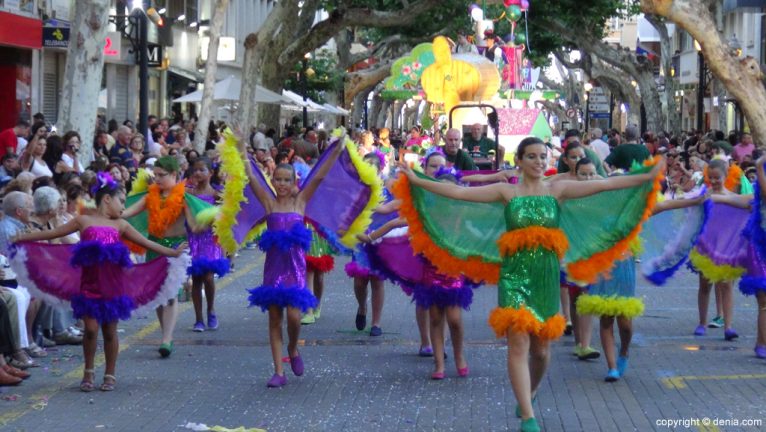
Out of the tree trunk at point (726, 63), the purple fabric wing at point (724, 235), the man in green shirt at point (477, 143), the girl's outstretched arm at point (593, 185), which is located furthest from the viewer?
the tree trunk at point (726, 63)

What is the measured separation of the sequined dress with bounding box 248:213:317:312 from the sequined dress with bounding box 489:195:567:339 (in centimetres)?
220

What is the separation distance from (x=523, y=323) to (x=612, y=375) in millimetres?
2313

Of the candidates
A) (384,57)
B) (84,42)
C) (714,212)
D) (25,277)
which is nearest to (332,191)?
(25,277)

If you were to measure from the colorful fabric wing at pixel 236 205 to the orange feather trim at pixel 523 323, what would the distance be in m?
2.79

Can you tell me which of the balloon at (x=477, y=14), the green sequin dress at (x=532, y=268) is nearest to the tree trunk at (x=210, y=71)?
the balloon at (x=477, y=14)

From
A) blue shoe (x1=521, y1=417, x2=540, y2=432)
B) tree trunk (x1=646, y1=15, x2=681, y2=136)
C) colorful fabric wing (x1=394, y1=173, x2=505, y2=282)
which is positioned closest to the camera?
blue shoe (x1=521, y1=417, x2=540, y2=432)

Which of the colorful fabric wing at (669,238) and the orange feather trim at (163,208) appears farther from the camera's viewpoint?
the orange feather trim at (163,208)

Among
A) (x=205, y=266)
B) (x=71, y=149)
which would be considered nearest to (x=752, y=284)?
(x=205, y=266)


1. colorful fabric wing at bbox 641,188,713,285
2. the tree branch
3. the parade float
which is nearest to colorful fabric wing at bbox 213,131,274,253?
colorful fabric wing at bbox 641,188,713,285

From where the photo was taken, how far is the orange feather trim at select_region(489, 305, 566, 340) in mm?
8500

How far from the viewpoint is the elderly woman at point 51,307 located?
11.7m

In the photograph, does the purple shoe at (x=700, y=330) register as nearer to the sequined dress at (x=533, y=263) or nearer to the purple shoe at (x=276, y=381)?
the purple shoe at (x=276, y=381)

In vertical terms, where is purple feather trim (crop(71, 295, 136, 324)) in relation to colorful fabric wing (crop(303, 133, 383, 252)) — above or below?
below

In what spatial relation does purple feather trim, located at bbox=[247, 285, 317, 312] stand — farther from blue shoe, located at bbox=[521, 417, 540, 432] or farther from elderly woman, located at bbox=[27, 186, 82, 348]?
blue shoe, located at bbox=[521, 417, 540, 432]
